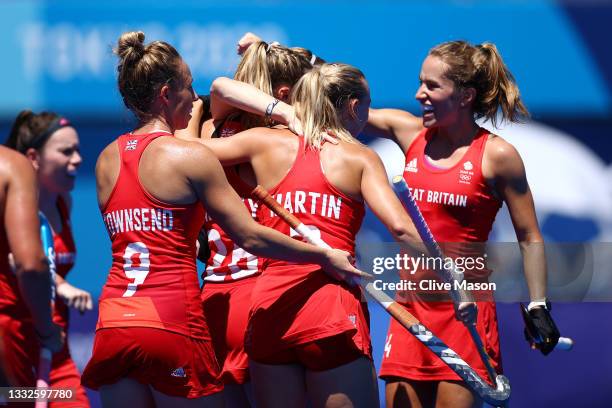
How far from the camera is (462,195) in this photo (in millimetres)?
4125

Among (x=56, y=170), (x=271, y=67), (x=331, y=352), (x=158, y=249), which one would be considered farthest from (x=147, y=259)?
(x=56, y=170)

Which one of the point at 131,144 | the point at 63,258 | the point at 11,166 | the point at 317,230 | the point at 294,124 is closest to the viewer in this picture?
the point at 131,144

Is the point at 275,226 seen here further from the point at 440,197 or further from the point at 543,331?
the point at 543,331

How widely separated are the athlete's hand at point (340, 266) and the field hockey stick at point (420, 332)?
0.16ft

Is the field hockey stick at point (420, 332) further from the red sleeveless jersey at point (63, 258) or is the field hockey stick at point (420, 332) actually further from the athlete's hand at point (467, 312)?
the red sleeveless jersey at point (63, 258)

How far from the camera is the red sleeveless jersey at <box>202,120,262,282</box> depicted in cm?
404

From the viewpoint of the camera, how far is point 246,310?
398 cm

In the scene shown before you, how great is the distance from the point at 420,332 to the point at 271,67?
1157 mm

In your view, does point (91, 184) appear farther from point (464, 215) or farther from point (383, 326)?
point (464, 215)

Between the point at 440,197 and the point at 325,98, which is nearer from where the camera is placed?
the point at 325,98

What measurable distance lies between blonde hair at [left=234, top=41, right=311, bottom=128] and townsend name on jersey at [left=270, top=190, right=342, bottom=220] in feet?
1.84

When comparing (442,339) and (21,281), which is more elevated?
(21,281)

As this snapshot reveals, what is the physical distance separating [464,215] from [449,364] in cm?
62

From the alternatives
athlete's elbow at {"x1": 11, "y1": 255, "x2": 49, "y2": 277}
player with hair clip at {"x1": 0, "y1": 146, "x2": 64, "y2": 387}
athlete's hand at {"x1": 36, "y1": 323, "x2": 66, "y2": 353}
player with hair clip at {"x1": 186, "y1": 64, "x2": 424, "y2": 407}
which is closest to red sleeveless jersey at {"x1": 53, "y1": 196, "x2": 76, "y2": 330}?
player with hair clip at {"x1": 0, "y1": 146, "x2": 64, "y2": 387}
